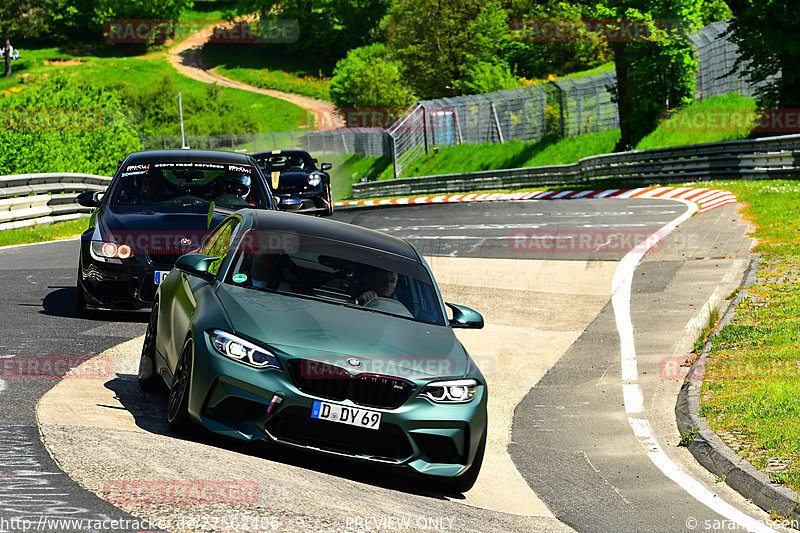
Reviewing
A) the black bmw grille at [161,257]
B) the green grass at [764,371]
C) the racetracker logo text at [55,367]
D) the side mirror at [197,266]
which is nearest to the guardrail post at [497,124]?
the green grass at [764,371]

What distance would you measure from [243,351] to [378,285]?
A: 1.49m

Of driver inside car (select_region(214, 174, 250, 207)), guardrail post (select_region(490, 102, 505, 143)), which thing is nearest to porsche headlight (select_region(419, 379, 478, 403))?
driver inside car (select_region(214, 174, 250, 207))

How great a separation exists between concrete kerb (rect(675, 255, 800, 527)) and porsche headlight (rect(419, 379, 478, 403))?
2090 millimetres

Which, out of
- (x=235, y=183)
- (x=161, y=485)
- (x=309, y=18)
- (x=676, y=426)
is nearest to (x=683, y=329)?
(x=676, y=426)

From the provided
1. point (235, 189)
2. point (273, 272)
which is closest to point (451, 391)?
point (273, 272)

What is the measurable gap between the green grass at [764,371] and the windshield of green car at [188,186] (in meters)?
5.37

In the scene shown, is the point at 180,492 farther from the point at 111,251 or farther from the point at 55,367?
the point at 111,251

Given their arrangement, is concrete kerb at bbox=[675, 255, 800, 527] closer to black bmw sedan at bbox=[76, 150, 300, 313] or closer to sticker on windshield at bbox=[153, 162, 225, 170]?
black bmw sedan at bbox=[76, 150, 300, 313]

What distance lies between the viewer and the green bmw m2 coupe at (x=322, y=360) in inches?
252

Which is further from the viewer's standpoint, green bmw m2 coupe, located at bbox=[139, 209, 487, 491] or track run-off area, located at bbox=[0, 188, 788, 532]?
green bmw m2 coupe, located at bbox=[139, 209, 487, 491]

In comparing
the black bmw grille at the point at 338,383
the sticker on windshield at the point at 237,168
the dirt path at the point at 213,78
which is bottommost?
the dirt path at the point at 213,78

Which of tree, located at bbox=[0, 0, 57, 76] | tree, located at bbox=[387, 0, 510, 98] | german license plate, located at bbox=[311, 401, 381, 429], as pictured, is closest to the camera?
german license plate, located at bbox=[311, 401, 381, 429]

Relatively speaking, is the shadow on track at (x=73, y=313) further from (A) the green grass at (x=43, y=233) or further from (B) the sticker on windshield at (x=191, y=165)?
(A) the green grass at (x=43, y=233)

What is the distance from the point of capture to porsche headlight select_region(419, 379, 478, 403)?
662cm
